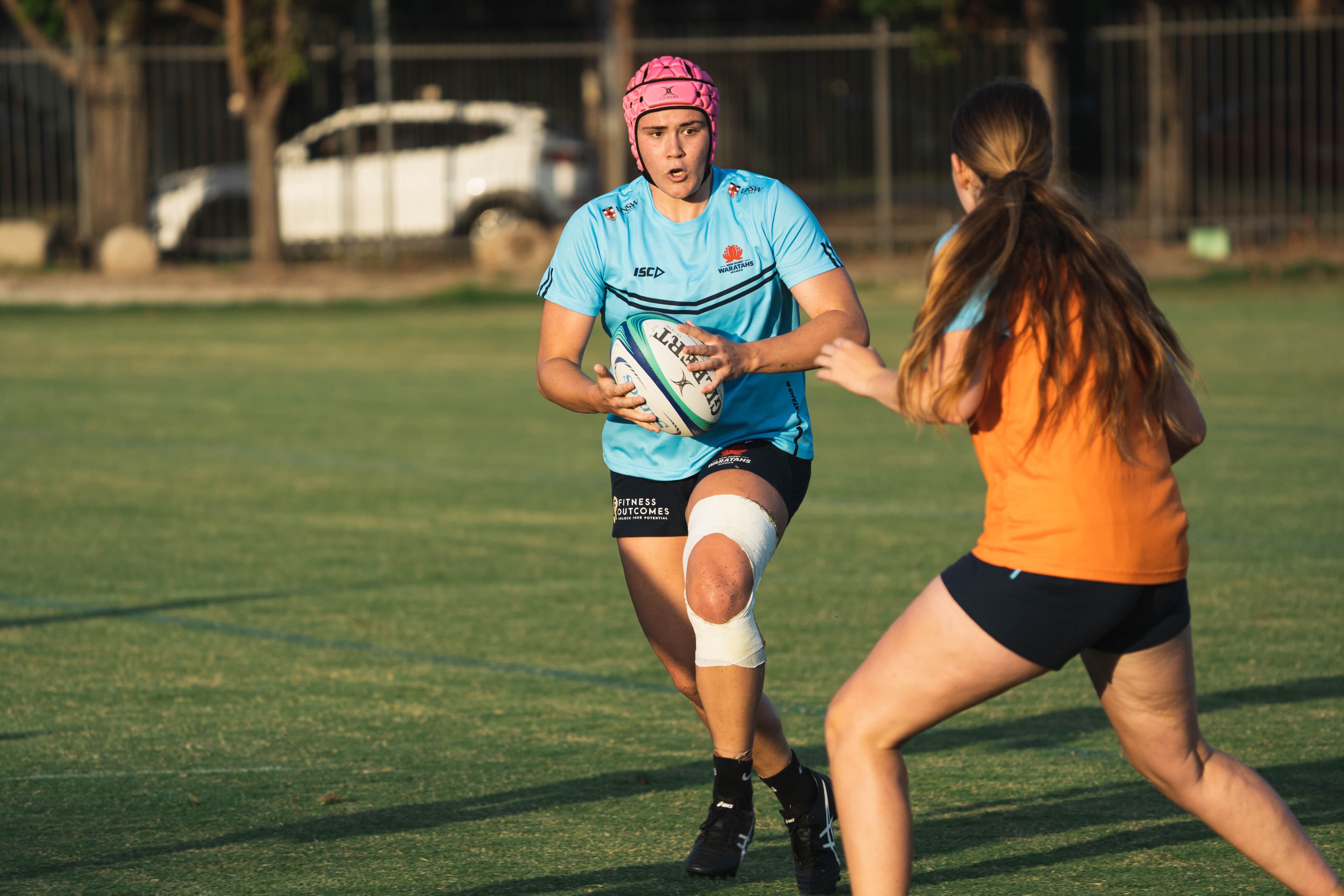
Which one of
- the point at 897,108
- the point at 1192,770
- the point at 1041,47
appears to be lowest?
the point at 1192,770

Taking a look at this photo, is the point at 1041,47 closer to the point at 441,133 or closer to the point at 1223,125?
the point at 1223,125

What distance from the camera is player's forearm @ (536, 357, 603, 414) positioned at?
16.0 ft

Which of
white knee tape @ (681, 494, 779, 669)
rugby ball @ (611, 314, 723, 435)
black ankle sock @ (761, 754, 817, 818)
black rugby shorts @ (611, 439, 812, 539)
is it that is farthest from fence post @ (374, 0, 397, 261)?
black ankle sock @ (761, 754, 817, 818)

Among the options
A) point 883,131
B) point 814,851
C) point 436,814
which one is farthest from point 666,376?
point 883,131

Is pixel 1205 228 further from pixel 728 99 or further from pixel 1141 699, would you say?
pixel 1141 699

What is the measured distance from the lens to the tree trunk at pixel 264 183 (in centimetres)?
2622

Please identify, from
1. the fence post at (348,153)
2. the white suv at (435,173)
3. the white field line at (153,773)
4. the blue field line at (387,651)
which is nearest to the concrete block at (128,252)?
the white suv at (435,173)

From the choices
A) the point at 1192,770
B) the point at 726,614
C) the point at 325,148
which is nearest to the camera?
the point at 1192,770

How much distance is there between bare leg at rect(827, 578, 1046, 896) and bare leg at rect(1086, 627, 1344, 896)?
274mm

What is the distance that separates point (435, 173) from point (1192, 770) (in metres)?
24.4

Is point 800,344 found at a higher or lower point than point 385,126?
lower

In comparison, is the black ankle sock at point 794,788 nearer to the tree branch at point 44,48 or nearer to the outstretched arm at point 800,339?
the outstretched arm at point 800,339

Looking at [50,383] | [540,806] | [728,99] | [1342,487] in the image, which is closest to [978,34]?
[728,99]

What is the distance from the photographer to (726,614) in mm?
4691
